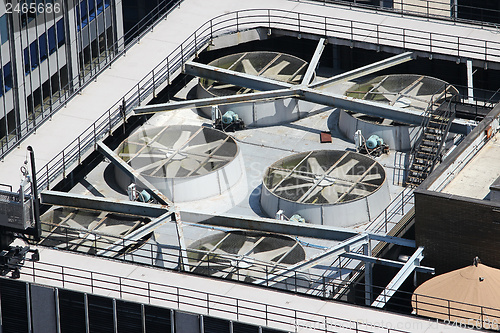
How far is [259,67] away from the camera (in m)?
90.0

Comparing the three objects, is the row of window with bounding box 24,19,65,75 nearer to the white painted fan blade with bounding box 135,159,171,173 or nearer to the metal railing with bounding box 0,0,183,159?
the metal railing with bounding box 0,0,183,159

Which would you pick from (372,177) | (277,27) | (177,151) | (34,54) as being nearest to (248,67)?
(277,27)

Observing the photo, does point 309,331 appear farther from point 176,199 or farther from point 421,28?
point 421,28

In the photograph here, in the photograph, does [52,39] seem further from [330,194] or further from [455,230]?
[455,230]

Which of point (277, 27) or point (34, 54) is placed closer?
point (34, 54)

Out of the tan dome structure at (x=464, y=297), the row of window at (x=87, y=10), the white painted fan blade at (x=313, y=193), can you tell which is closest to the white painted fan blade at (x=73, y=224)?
the white painted fan blade at (x=313, y=193)

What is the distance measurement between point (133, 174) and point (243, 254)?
8.85m

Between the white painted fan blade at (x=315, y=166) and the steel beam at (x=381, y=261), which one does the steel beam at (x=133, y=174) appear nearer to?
the white painted fan blade at (x=315, y=166)

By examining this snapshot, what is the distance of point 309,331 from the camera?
6575 cm

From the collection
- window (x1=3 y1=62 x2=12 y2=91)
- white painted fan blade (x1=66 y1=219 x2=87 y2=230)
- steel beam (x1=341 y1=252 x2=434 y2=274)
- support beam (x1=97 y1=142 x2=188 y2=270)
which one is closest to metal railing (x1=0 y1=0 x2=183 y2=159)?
window (x1=3 y1=62 x2=12 y2=91)

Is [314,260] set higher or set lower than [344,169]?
lower

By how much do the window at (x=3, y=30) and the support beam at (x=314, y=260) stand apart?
66.6 ft

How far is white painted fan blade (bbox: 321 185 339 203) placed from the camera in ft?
253

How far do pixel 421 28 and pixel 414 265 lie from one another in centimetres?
2481
